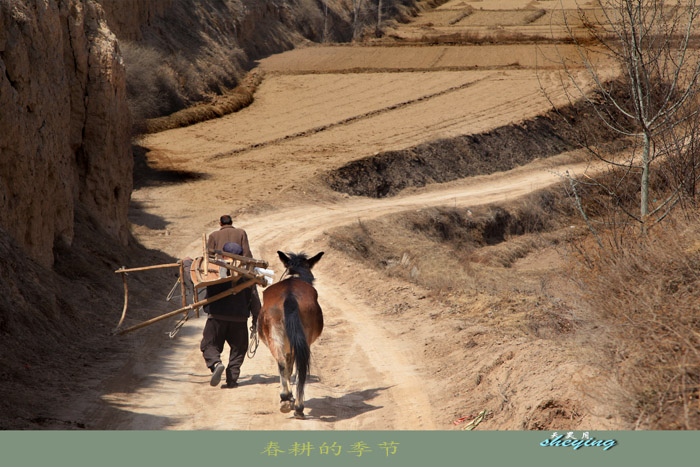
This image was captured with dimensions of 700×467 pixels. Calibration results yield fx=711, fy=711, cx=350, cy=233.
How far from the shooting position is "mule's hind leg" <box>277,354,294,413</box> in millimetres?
8109

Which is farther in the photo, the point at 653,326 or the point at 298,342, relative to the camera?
the point at 298,342

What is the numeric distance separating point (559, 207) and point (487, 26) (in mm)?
37807

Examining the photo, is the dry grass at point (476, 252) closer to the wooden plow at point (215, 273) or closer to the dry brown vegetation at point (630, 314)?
the dry brown vegetation at point (630, 314)

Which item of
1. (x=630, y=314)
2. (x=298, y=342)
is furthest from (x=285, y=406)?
(x=630, y=314)

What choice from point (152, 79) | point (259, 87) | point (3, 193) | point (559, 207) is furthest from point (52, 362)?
point (259, 87)

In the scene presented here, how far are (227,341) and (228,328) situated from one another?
0.18m

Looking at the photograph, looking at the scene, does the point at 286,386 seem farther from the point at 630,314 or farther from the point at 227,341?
the point at 630,314

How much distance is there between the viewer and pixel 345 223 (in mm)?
24266

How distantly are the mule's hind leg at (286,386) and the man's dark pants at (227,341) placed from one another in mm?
1443

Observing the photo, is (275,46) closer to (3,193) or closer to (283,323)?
(3,193)

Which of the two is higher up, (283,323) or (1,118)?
(1,118)

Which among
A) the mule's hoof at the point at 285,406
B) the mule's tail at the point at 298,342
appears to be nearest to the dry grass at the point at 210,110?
the mule's tail at the point at 298,342

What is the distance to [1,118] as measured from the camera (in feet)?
37.2

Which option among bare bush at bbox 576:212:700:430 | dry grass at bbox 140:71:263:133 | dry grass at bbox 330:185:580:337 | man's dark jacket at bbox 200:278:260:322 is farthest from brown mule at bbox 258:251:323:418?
dry grass at bbox 140:71:263:133
